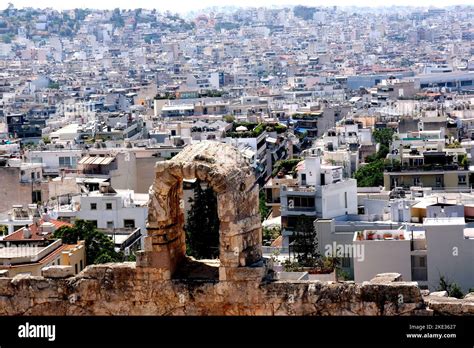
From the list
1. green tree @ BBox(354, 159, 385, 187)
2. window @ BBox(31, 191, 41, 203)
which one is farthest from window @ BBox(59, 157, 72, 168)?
green tree @ BBox(354, 159, 385, 187)

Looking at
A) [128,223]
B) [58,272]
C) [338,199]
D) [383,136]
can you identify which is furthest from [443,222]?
[383,136]

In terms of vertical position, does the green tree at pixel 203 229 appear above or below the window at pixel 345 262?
above

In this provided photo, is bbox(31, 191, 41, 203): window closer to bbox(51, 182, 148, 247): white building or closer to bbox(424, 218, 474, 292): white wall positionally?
bbox(51, 182, 148, 247): white building

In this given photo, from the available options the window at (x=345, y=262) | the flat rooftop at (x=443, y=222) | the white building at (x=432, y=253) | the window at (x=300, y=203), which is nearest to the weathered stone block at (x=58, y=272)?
the white building at (x=432, y=253)

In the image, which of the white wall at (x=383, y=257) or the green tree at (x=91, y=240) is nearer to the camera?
the white wall at (x=383, y=257)

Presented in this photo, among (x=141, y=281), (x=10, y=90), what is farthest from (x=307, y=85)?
(x=141, y=281)

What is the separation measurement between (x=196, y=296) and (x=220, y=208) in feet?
2.87

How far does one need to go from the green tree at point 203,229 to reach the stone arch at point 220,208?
17970mm

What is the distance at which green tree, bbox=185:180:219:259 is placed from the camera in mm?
31966

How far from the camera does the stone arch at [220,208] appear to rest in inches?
500

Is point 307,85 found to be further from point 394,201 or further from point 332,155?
point 394,201

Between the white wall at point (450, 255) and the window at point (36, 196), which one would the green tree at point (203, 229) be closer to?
the white wall at point (450, 255)

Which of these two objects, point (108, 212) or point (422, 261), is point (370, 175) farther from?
point (422, 261)

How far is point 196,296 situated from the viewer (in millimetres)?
12883
